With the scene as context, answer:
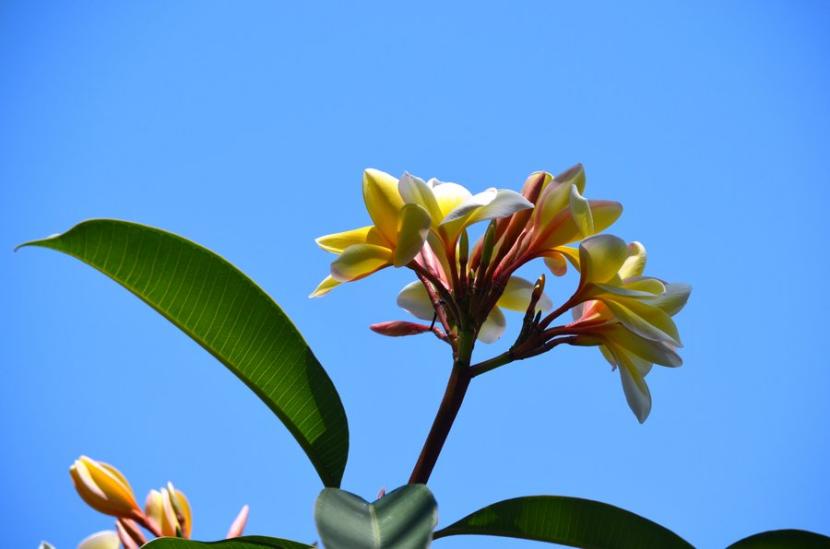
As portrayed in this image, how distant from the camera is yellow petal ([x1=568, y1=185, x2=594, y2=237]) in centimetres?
81

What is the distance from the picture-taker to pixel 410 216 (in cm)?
79

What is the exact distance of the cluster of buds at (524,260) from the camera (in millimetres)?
805

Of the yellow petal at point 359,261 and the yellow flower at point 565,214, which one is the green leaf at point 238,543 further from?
the yellow flower at point 565,214

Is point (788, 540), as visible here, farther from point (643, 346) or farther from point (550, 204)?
point (550, 204)

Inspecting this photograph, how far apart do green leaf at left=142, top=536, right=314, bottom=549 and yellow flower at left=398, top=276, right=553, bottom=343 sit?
1.27ft

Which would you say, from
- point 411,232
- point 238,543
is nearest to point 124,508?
point 238,543

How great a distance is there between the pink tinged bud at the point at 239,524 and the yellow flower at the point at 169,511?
0.07 meters

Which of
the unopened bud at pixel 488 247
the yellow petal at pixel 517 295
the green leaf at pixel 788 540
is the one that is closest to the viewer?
the green leaf at pixel 788 540

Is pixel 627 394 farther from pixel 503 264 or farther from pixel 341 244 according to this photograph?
pixel 341 244

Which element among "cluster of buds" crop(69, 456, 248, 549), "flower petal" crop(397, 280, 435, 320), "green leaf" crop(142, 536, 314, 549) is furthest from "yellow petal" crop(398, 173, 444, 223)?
"cluster of buds" crop(69, 456, 248, 549)

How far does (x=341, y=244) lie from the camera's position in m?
0.93

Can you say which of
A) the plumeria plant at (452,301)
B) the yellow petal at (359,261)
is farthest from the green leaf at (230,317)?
the yellow petal at (359,261)

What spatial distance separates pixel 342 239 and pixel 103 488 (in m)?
0.51

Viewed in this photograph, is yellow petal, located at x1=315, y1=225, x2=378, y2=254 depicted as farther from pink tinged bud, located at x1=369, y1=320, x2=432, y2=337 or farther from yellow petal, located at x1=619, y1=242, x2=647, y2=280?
yellow petal, located at x1=619, y1=242, x2=647, y2=280
